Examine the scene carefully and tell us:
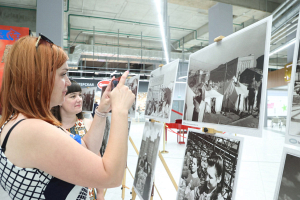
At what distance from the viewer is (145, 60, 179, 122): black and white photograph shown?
167 cm

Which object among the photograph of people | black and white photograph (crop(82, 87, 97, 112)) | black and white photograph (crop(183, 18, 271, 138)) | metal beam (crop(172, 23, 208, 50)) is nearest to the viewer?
black and white photograph (crop(183, 18, 271, 138))

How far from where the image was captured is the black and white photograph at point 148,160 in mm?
1719

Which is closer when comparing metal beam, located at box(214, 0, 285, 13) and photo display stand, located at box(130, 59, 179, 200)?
photo display stand, located at box(130, 59, 179, 200)

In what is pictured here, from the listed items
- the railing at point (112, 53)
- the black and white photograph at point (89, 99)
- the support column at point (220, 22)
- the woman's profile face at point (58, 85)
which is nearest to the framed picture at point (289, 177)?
the woman's profile face at point (58, 85)

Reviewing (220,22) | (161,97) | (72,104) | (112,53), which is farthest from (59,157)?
(112,53)

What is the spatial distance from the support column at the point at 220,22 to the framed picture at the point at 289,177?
4197 millimetres

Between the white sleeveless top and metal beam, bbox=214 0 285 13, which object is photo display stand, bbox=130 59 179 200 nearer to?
the white sleeveless top

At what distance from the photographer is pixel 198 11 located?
7422mm

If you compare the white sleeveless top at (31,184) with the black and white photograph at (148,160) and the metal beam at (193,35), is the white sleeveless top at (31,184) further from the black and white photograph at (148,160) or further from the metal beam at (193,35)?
the metal beam at (193,35)

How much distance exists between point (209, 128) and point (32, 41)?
Answer: 3.04 ft

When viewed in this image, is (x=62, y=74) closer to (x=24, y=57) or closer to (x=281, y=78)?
(x=24, y=57)

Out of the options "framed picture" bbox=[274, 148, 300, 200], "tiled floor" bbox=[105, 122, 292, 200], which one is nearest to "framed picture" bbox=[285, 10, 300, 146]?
"framed picture" bbox=[274, 148, 300, 200]

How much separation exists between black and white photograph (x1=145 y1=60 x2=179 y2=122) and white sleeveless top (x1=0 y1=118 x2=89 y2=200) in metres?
1.03

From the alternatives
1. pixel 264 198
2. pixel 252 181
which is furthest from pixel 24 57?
pixel 252 181
